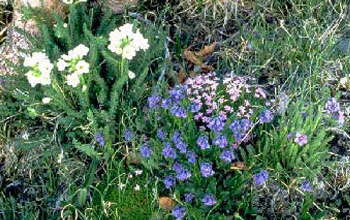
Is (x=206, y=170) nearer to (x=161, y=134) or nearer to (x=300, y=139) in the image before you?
(x=161, y=134)

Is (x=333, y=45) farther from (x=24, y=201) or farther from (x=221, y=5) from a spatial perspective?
(x=24, y=201)

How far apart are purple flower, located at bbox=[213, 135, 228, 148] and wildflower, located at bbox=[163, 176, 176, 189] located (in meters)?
0.32

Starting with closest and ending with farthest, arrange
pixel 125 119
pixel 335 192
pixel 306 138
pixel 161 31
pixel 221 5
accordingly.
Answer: pixel 306 138 < pixel 335 192 < pixel 125 119 < pixel 161 31 < pixel 221 5

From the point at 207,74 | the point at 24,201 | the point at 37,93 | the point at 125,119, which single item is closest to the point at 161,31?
the point at 207,74

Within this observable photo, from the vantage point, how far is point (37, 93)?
10.5 ft

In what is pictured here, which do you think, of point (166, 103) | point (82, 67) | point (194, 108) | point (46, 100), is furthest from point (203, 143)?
point (46, 100)

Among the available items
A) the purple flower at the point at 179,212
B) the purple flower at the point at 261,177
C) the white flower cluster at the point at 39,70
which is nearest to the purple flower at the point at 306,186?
the purple flower at the point at 261,177

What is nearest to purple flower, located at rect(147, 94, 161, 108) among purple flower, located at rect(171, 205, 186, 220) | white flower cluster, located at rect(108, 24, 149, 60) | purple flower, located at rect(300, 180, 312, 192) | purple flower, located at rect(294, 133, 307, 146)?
white flower cluster, located at rect(108, 24, 149, 60)

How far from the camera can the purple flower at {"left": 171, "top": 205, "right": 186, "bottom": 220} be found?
291 centimetres

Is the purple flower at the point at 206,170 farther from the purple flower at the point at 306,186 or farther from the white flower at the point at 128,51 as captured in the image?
the white flower at the point at 128,51

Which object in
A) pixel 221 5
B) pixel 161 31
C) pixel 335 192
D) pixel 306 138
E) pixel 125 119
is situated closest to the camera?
pixel 306 138

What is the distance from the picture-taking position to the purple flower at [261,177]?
289 centimetres

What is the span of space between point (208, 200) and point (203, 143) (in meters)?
0.28

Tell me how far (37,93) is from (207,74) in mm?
967
